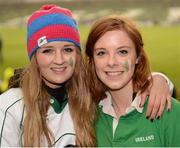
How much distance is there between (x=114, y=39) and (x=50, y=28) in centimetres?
35

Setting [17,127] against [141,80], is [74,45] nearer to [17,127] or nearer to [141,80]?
[141,80]

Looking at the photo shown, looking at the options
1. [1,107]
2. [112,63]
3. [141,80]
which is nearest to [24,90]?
[1,107]

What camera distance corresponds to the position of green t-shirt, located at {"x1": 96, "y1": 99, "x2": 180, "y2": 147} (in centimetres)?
167

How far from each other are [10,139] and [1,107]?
161 millimetres

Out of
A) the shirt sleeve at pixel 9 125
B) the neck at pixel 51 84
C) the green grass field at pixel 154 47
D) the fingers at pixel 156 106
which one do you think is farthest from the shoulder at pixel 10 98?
the green grass field at pixel 154 47

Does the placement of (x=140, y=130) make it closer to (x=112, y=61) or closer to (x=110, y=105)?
(x=110, y=105)

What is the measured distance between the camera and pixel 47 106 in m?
1.83

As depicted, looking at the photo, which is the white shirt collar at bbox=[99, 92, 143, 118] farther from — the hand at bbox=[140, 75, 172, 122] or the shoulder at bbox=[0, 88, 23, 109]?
the shoulder at bbox=[0, 88, 23, 109]

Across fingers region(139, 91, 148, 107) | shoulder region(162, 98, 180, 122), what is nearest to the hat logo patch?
fingers region(139, 91, 148, 107)

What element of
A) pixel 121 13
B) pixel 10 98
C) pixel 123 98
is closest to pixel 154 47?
pixel 121 13

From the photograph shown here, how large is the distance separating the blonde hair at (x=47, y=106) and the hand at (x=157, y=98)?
0.96 ft

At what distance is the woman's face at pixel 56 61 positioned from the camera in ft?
5.80

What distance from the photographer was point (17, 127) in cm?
173

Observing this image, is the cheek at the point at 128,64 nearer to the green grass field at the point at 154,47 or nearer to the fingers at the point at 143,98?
the fingers at the point at 143,98
